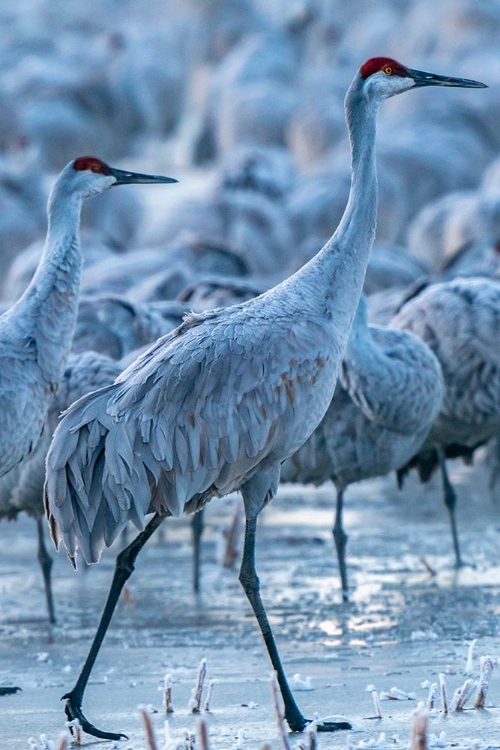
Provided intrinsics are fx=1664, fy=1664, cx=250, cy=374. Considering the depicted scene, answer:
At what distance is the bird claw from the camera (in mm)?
4500

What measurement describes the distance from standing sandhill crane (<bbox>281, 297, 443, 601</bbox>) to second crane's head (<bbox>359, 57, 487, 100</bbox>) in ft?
4.95

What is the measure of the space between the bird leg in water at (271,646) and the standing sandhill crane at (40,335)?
39.4 inches

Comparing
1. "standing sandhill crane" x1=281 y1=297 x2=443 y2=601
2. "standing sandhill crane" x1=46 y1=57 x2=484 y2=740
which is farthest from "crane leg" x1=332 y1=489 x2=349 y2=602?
"standing sandhill crane" x1=46 y1=57 x2=484 y2=740

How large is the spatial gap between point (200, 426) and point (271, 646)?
2.16 feet

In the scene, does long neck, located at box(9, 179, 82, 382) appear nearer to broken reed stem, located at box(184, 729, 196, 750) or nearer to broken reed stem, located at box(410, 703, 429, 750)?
broken reed stem, located at box(184, 729, 196, 750)

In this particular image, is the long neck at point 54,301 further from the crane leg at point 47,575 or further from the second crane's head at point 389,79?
the second crane's head at point 389,79

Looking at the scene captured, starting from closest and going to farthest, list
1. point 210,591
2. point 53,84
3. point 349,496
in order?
point 210,591, point 349,496, point 53,84

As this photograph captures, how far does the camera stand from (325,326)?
16.3 ft

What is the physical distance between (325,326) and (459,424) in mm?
3356

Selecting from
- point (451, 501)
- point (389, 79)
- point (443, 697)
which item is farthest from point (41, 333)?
point (451, 501)

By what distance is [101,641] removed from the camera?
189 inches

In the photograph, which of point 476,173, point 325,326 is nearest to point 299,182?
point 476,173

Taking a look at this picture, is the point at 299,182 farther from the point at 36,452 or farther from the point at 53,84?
the point at 36,452

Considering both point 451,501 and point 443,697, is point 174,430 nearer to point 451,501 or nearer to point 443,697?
point 443,697
